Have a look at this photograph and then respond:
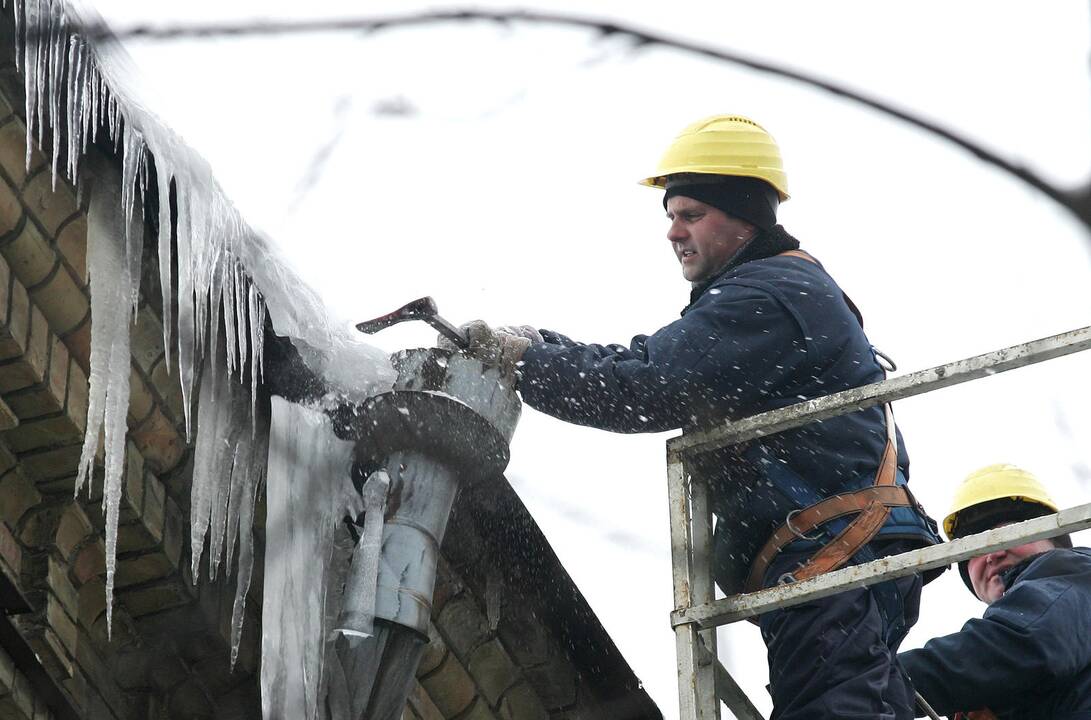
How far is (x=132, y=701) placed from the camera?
14.9ft

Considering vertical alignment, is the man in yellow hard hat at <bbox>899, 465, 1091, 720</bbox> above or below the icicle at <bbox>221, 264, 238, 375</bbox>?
below

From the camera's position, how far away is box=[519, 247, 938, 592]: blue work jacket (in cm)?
411

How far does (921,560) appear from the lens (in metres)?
3.71

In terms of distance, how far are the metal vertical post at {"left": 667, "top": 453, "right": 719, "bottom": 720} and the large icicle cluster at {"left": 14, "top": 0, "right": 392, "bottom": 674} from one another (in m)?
0.83

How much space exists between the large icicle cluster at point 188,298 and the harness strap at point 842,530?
1105mm

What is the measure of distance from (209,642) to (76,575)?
0.42m

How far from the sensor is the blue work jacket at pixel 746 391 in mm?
4109

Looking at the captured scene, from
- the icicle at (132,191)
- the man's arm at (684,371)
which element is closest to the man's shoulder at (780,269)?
the man's arm at (684,371)

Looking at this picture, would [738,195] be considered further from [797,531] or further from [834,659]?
[834,659]

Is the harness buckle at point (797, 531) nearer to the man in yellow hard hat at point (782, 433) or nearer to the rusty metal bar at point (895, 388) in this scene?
the man in yellow hard hat at point (782, 433)

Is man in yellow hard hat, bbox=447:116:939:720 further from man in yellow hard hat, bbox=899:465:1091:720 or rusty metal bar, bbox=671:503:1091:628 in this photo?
man in yellow hard hat, bbox=899:465:1091:720

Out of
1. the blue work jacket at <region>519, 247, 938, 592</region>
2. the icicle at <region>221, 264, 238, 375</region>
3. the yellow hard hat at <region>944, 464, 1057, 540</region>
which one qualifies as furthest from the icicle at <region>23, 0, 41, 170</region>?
the yellow hard hat at <region>944, 464, 1057, 540</region>

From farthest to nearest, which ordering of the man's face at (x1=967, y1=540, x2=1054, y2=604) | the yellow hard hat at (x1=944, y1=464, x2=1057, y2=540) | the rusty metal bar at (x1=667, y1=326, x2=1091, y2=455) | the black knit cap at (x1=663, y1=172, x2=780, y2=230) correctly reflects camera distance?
the yellow hard hat at (x1=944, y1=464, x2=1057, y2=540), the man's face at (x1=967, y1=540, x2=1054, y2=604), the black knit cap at (x1=663, y1=172, x2=780, y2=230), the rusty metal bar at (x1=667, y1=326, x2=1091, y2=455)

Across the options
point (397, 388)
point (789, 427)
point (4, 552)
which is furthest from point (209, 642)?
point (789, 427)
